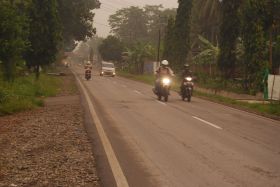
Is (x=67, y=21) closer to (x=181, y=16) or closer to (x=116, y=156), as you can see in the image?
(x=181, y=16)

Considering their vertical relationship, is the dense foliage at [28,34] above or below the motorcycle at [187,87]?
→ above

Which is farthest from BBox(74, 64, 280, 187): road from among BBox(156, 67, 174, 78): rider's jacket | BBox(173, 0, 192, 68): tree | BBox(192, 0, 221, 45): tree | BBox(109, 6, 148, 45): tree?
BBox(109, 6, 148, 45): tree

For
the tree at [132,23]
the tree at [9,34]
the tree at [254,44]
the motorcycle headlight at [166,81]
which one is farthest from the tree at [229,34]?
the tree at [132,23]

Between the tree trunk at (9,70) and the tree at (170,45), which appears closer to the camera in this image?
the tree trunk at (9,70)

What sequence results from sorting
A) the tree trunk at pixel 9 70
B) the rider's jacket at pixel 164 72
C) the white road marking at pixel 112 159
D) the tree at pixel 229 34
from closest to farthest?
the white road marking at pixel 112 159 < the tree trunk at pixel 9 70 < the rider's jacket at pixel 164 72 < the tree at pixel 229 34

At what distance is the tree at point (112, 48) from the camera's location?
9894 centimetres

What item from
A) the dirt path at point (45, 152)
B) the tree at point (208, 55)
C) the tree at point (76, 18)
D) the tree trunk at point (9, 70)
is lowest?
the dirt path at point (45, 152)

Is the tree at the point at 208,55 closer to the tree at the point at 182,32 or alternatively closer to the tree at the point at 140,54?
the tree at the point at 182,32

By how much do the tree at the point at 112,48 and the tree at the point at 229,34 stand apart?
62.5 meters

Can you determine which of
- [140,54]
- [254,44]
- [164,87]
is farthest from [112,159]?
[140,54]

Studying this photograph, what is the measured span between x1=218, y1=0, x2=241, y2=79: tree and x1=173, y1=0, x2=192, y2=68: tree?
14854 millimetres

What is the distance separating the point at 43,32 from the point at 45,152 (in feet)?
73.9

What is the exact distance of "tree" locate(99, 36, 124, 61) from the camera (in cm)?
9894

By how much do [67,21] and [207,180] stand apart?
6113 centimetres
